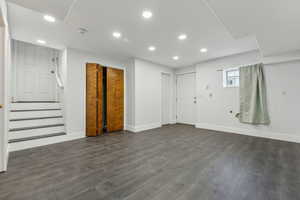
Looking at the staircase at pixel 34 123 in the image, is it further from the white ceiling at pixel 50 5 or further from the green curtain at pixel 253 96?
the green curtain at pixel 253 96

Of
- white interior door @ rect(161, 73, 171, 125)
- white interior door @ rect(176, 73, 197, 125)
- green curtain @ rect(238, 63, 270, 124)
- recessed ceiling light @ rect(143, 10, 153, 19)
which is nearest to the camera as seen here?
recessed ceiling light @ rect(143, 10, 153, 19)

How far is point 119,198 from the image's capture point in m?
1.45

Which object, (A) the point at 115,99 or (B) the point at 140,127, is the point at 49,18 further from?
(B) the point at 140,127

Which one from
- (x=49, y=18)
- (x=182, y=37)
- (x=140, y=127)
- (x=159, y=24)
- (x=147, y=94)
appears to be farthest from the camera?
(x=147, y=94)

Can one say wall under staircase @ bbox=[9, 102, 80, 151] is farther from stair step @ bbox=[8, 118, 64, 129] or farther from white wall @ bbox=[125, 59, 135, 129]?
white wall @ bbox=[125, 59, 135, 129]

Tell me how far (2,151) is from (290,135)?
6254 millimetres

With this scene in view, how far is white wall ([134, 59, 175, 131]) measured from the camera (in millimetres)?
4652

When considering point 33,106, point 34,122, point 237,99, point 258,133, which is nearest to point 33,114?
point 34,122

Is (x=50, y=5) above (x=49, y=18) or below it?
below

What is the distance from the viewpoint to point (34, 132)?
3.20m

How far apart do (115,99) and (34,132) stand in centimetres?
230

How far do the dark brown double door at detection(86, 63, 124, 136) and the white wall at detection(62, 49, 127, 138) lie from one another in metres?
0.14

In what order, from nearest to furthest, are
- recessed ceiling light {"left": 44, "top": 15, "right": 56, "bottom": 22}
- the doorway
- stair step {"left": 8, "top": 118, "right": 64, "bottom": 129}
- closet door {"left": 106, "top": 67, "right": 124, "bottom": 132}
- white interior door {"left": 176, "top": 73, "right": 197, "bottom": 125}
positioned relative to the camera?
recessed ceiling light {"left": 44, "top": 15, "right": 56, "bottom": 22}
stair step {"left": 8, "top": 118, "right": 64, "bottom": 129}
the doorway
closet door {"left": 106, "top": 67, "right": 124, "bottom": 132}
white interior door {"left": 176, "top": 73, "right": 197, "bottom": 125}

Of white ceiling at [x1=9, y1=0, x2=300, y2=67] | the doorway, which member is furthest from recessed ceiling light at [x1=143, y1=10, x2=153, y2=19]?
the doorway
